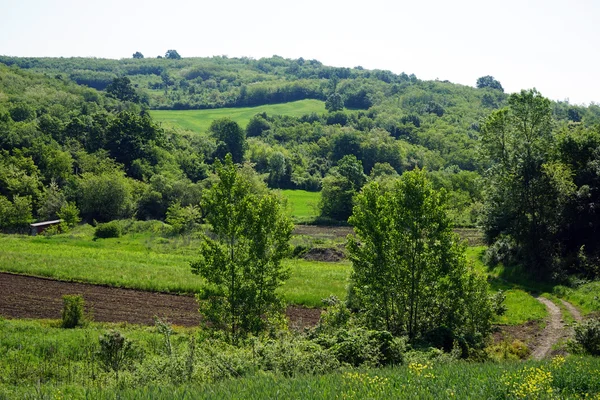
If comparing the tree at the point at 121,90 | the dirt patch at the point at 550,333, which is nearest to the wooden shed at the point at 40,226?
the dirt patch at the point at 550,333

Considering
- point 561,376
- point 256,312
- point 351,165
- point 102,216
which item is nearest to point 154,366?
point 256,312

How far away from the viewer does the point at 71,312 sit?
29141 mm

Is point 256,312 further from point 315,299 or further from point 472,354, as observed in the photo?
point 315,299

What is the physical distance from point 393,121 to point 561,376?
159195 mm

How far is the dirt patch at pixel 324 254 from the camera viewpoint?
5988 cm

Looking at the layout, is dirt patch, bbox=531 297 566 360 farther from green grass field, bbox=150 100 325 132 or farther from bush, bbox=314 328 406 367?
green grass field, bbox=150 100 325 132

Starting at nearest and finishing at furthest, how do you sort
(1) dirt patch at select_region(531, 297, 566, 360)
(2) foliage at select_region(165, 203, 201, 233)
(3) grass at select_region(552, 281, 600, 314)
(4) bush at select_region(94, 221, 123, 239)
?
(1) dirt patch at select_region(531, 297, 566, 360), (3) grass at select_region(552, 281, 600, 314), (4) bush at select_region(94, 221, 123, 239), (2) foliage at select_region(165, 203, 201, 233)

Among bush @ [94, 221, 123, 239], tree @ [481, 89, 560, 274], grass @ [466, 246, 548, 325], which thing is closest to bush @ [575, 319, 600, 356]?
grass @ [466, 246, 548, 325]

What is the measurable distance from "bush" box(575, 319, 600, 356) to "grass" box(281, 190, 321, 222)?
191ft

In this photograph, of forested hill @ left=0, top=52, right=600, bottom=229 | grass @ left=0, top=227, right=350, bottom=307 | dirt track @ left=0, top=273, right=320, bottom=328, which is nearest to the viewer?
dirt track @ left=0, top=273, right=320, bottom=328

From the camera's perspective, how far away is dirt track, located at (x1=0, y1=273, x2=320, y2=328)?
3250cm

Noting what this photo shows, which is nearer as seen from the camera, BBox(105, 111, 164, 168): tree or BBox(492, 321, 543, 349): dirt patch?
BBox(492, 321, 543, 349): dirt patch

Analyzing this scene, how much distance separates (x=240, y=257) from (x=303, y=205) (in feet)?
257

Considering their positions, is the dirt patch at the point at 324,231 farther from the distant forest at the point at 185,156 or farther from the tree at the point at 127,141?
the tree at the point at 127,141
